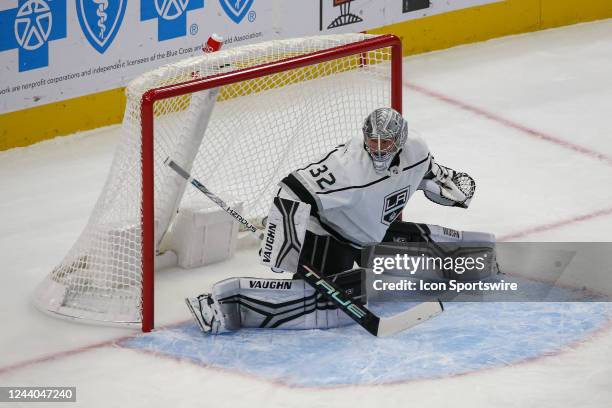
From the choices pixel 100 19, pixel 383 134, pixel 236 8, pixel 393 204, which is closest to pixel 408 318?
pixel 393 204

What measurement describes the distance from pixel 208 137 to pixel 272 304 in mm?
899

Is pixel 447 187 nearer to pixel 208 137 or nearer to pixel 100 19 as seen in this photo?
pixel 208 137

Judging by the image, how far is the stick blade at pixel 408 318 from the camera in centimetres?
542

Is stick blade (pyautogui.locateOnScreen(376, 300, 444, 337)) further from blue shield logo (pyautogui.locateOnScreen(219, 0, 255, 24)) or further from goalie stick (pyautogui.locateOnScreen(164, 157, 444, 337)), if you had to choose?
blue shield logo (pyautogui.locateOnScreen(219, 0, 255, 24))

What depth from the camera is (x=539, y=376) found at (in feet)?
16.9

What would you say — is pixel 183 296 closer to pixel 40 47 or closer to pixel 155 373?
pixel 155 373

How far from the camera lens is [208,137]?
6.07 meters

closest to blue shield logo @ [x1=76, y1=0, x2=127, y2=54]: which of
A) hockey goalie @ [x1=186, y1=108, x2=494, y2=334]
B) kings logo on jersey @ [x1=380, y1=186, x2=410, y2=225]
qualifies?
hockey goalie @ [x1=186, y1=108, x2=494, y2=334]

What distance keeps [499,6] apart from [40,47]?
281 cm

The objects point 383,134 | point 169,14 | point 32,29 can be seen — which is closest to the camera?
point 383,134

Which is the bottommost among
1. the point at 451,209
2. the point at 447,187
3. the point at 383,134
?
the point at 451,209

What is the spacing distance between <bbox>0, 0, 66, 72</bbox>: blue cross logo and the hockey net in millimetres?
1195

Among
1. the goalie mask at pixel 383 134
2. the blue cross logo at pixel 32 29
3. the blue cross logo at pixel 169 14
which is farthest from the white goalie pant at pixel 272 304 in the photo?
the blue cross logo at pixel 169 14

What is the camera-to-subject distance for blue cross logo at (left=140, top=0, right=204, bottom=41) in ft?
23.8
